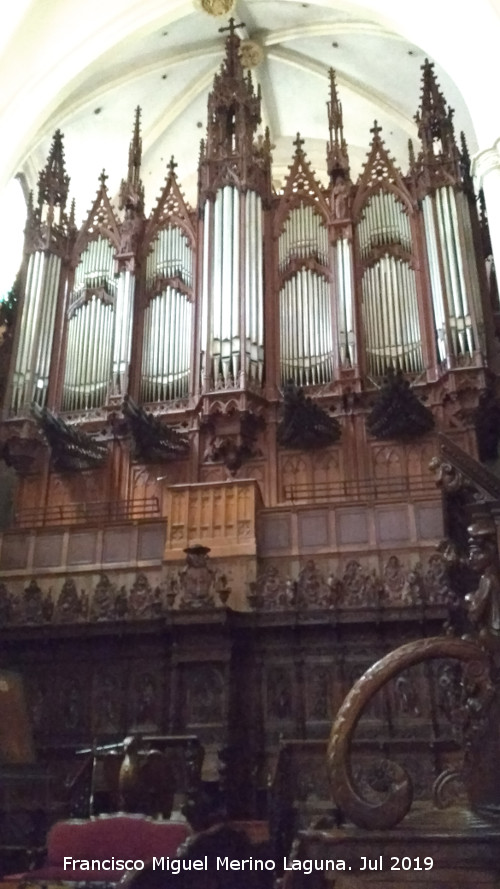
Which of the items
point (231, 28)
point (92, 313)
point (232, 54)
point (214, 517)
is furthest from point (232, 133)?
point (214, 517)

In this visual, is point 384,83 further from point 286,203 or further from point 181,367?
point 181,367

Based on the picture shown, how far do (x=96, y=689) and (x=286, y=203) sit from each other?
27.3ft

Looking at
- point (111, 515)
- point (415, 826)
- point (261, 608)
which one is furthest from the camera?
point (111, 515)

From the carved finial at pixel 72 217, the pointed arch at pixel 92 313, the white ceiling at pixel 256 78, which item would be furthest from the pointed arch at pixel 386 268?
the carved finial at pixel 72 217

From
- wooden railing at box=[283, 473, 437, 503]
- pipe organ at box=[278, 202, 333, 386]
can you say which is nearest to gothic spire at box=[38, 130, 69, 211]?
pipe organ at box=[278, 202, 333, 386]

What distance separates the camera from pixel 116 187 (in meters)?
16.3

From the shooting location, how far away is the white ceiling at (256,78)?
14227mm

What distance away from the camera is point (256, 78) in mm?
15812

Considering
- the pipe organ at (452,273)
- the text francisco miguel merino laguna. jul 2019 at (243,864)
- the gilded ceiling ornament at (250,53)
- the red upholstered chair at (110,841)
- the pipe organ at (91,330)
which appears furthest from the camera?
the gilded ceiling ornament at (250,53)

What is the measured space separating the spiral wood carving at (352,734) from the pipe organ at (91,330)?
976cm

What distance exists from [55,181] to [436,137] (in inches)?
266

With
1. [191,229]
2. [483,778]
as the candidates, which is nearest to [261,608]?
[483,778]

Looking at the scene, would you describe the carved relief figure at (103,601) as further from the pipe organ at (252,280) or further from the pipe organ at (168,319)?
the pipe organ at (168,319)

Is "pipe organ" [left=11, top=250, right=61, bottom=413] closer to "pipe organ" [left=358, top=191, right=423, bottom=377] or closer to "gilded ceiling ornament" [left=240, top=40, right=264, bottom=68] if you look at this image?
"pipe organ" [left=358, top=191, right=423, bottom=377]
